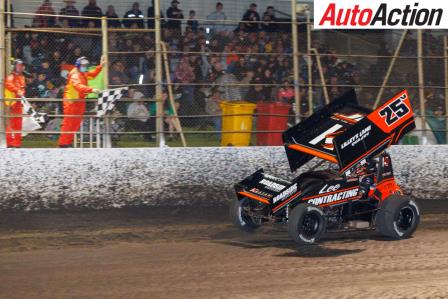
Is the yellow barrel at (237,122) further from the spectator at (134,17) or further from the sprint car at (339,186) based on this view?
the sprint car at (339,186)

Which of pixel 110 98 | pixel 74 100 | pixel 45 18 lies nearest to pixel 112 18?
pixel 45 18

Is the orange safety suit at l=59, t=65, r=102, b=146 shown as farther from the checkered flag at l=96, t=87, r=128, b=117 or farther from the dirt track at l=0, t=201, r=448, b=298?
the dirt track at l=0, t=201, r=448, b=298

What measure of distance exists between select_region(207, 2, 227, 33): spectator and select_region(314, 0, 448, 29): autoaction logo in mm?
1465

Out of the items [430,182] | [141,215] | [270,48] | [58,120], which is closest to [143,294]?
[141,215]

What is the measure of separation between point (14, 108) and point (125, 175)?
5.79 ft

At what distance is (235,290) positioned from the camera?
6.80 metres

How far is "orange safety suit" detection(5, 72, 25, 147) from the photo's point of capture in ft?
37.3

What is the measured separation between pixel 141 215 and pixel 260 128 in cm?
245

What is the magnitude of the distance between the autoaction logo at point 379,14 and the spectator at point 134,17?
2.64 m

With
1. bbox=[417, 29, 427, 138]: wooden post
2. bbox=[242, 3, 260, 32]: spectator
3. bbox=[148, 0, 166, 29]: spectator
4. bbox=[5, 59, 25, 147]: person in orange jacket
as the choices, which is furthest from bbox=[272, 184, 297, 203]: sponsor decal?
bbox=[417, 29, 427, 138]: wooden post

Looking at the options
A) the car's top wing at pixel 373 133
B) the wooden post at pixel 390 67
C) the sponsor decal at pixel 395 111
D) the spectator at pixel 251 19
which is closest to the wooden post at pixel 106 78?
the spectator at pixel 251 19

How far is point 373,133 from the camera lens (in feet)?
30.3

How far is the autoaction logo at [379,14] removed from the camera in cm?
1277

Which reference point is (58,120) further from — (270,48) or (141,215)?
(270,48)
